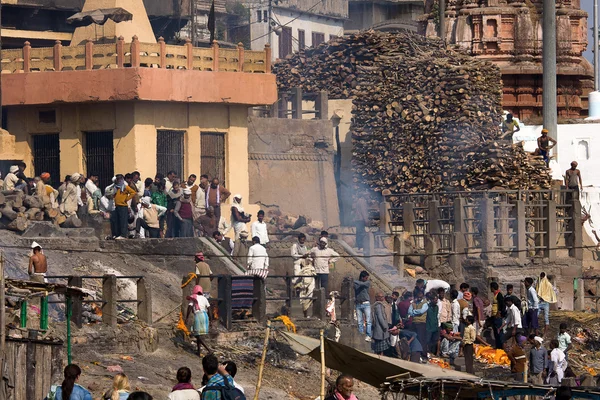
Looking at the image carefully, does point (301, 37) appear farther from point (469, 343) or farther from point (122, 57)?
point (469, 343)

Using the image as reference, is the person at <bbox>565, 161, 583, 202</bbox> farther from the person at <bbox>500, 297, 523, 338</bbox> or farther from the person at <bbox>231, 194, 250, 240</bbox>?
the person at <bbox>231, 194, 250, 240</bbox>

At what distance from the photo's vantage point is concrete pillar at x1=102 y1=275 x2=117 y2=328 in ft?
75.7

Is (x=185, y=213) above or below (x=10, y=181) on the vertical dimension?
below

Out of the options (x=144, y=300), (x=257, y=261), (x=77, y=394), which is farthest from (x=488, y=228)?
(x=77, y=394)

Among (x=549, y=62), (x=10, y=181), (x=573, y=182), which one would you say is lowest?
(x=573, y=182)

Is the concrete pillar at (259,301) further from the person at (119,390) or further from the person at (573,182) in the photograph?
the person at (573,182)

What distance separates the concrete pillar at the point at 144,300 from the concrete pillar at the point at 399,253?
A: 23.7ft

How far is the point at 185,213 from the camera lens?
27.8 meters

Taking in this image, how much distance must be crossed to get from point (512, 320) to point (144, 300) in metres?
6.35

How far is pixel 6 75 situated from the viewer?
105 ft

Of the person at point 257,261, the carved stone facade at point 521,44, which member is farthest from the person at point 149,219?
the carved stone facade at point 521,44

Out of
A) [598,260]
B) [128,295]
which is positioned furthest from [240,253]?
[598,260]

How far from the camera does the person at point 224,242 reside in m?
27.8

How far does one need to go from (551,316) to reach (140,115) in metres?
8.67
